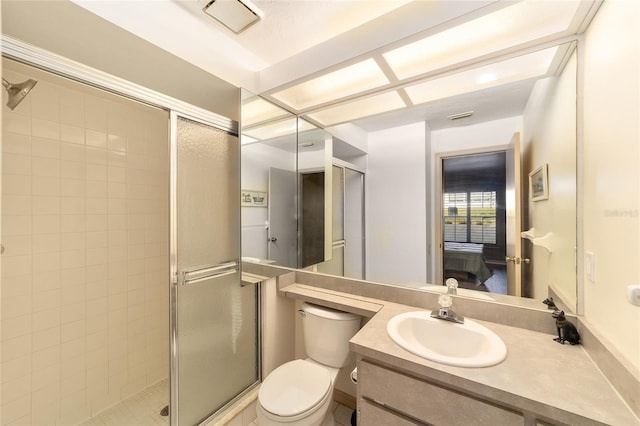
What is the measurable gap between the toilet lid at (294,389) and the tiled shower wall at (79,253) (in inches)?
51.9

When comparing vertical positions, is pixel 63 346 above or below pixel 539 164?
below

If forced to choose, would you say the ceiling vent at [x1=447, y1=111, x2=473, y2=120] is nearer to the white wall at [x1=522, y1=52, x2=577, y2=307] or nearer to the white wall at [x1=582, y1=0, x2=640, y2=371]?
the white wall at [x1=522, y1=52, x2=577, y2=307]

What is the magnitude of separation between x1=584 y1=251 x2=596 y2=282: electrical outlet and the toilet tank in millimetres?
1166

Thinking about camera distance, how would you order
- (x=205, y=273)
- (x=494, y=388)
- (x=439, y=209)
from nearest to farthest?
(x=494, y=388) < (x=205, y=273) < (x=439, y=209)

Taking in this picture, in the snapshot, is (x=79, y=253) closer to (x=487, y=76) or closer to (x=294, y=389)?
(x=294, y=389)

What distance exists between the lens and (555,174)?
1.30 metres

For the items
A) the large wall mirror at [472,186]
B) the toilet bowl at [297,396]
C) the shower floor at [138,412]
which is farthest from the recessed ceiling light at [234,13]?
the shower floor at [138,412]

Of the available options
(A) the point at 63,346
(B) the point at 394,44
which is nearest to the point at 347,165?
(B) the point at 394,44

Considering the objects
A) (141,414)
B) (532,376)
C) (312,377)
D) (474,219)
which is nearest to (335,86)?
(474,219)

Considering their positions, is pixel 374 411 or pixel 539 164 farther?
pixel 539 164

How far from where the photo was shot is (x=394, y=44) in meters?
1.24

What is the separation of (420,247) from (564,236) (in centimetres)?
88

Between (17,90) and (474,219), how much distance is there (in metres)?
2.93

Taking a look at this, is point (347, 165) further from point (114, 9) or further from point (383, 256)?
point (114, 9)
